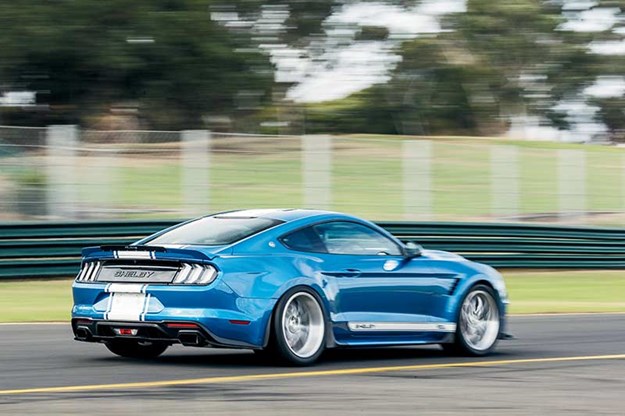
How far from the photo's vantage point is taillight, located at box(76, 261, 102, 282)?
10.6 meters

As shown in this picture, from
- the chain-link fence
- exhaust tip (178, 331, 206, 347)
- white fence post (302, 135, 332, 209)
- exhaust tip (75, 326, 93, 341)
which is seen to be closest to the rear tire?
exhaust tip (75, 326, 93, 341)

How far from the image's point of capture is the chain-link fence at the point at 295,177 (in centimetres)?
2141

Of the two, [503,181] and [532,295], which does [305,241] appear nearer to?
[532,295]

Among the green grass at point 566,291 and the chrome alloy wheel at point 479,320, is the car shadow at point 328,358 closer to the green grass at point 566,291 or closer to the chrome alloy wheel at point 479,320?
the chrome alloy wheel at point 479,320

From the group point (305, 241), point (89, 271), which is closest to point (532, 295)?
point (305, 241)

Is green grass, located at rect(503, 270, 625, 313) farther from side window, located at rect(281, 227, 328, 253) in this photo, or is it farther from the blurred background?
side window, located at rect(281, 227, 328, 253)

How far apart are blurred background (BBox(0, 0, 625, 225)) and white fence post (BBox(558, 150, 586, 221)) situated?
3 cm

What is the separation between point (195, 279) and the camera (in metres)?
10.1

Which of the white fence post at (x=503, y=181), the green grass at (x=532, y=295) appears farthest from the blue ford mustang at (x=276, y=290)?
the white fence post at (x=503, y=181)

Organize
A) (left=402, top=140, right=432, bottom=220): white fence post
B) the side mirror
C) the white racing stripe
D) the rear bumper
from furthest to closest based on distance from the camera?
(left=402, top=140, right=432, bottom=220): white fence post, the side mirror, the white racing stripe, the rear bumper

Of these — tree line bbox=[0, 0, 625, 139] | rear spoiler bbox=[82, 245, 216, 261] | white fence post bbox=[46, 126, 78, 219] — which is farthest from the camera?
tree line bbox=[0, 0, 625, 139]

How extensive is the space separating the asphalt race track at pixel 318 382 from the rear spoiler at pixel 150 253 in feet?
2.80

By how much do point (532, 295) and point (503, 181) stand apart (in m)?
5.25

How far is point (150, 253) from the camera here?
10.3 meters
